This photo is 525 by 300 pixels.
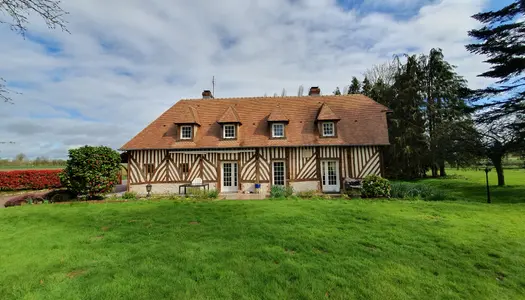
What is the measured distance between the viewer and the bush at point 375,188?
34.7 feet

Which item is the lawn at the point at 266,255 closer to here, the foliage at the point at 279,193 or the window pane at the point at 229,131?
the foliage at the point at 279,193

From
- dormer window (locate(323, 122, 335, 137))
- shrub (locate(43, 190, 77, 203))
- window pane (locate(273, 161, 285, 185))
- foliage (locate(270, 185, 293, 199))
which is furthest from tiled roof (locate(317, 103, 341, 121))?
shrub (locate(43, 190, 77, 203))

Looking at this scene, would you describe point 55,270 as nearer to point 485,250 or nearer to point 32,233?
point 32,233

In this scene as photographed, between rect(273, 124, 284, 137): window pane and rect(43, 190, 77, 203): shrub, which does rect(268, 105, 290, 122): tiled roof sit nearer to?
rect(273, 124, 284, 137): window pane

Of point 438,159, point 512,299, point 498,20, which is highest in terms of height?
point 498,20

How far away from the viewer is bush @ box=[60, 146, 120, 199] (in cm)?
Answer: 1131

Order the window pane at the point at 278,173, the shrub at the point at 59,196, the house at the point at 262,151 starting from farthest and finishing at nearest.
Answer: the window pane at the point at 278,173 → the house at the point at 262,151 → the shrub at the point at 59,196

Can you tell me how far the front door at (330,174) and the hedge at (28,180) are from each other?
2040cm

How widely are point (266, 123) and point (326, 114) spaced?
369 cm

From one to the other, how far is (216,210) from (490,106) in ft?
58.5

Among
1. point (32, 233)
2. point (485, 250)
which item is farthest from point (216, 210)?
point (485, 250)

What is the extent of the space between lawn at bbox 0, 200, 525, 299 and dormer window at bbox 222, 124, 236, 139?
753 cm

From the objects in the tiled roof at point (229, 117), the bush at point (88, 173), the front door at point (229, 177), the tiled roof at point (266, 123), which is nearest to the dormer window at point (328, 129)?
the tiled roof at point (266, 123)

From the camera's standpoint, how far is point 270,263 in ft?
13.8
